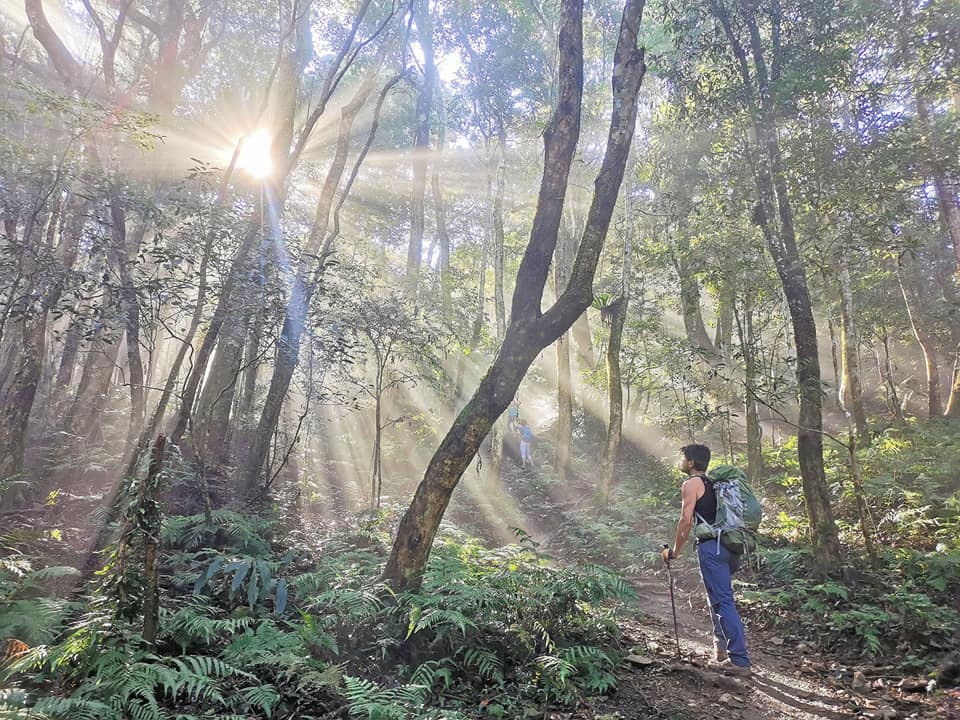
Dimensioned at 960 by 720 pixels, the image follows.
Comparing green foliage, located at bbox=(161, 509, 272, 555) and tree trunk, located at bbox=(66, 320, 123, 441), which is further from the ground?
tree trunk, located at bbox=(66, 320, 123, 441)

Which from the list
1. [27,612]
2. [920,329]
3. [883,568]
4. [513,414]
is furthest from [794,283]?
[513,414]

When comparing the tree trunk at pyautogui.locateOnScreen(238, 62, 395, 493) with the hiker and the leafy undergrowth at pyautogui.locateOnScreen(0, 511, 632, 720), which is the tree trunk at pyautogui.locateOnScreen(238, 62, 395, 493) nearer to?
the leafy undergrowth at pyautogui.locateOnScreen(0, 511, 632, 720)

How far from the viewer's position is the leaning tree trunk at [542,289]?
535 centimetres

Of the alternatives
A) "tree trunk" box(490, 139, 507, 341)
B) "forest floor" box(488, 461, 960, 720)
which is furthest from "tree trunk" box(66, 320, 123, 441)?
"forest floor" box(488, 461, 960, 720)

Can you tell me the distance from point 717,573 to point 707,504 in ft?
2.09

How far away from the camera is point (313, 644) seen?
4391 millimetres

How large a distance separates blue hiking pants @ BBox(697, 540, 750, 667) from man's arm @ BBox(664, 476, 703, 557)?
212 mm

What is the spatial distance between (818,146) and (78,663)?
36.3ft

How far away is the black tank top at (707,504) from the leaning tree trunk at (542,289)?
215cm

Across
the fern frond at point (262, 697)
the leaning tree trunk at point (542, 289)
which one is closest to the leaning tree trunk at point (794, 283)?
the leaning tree trunk at point (542, 289)

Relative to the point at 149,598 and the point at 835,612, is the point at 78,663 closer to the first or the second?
the point at 149,598

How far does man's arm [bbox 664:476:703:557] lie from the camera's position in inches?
207

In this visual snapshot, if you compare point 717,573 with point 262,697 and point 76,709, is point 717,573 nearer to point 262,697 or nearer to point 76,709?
point 262,697

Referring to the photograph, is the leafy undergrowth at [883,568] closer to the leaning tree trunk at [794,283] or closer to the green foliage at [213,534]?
the leaning tree trunk at [794,283]
